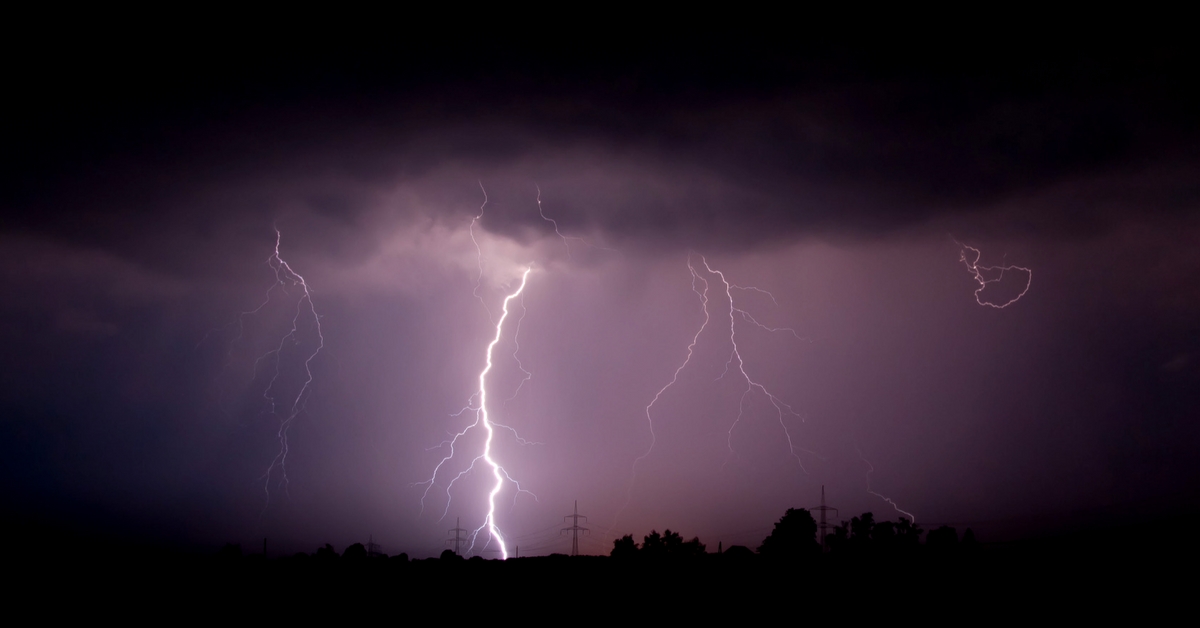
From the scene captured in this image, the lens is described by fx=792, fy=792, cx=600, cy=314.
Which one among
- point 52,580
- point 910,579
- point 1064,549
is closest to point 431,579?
point 52,580

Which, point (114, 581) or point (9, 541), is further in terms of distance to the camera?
point (9, 541)

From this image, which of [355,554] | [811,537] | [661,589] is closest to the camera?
[661,589]

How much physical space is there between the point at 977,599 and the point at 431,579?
43.9 ft

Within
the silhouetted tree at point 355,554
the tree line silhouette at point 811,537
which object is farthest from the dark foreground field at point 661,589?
the tree line silhouette at point 811,537

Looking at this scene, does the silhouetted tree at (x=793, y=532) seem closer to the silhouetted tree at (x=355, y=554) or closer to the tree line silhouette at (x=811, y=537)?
the tree line silhouette at (x=811, y=537)

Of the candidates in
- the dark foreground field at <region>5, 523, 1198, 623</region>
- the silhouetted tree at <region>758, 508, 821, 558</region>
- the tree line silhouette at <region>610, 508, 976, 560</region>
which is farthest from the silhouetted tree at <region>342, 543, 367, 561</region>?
the silhouetted tree at <region>758, 508, 821, 558</region>

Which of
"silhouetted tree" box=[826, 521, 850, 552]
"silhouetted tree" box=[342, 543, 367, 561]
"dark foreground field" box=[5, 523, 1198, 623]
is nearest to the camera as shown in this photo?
"dark foreground field" box=[5, 523, 1198, 623]

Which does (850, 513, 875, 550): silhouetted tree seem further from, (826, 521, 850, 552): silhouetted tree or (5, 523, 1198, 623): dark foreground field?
(5, 523, 1198, 623): dark foreground field

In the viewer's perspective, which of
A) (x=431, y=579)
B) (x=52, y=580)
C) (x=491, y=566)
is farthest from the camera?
(x=491, y=566)

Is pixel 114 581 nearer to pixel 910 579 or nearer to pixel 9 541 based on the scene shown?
pixel 9 541

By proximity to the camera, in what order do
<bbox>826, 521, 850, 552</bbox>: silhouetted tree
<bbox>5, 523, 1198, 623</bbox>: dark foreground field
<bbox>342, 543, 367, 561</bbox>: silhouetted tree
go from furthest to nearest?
<bbox>826, 521, 850, 552</bbox>: silhouetted tree < <bbox>342, 543, 367, 561</bbox>: silhouetted tree < <bbox>5, 523, 1198, 623</bbox>: dark foreground field

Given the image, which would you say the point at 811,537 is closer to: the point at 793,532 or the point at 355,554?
the point at 793,532

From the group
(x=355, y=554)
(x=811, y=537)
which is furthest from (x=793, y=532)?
(x=355, y=554)

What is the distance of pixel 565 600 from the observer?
1886 centimetres
